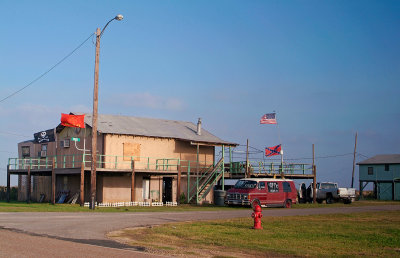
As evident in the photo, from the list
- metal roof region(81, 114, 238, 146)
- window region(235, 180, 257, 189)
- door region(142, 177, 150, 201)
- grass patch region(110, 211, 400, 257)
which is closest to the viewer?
grass patch region(110, 211, 400, 257)

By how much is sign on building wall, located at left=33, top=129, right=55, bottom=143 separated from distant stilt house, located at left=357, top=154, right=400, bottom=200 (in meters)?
45.0

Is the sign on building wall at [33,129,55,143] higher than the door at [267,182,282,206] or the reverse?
higher

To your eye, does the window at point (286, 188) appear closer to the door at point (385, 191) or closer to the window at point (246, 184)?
the window at point (246, 184)

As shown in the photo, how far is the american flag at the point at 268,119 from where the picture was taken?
151 feet

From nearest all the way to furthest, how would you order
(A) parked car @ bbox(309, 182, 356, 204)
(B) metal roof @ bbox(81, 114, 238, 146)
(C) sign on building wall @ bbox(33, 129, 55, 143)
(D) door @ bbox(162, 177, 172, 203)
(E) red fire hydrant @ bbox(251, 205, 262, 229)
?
1. (E) red fire hydrant @ bbox(251, 205, 262, 229)
2. (B) metal roof @ bbox(81, 114, 238, 146)
3. (D) door @ bbox(162, 177, 172, 203)
4. (C) sign on building wall @ bbox(33, 129, 55, 143)
5. (A) parked car @ bbox(309, 182, 356, 204)

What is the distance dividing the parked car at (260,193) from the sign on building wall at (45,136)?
1843cm

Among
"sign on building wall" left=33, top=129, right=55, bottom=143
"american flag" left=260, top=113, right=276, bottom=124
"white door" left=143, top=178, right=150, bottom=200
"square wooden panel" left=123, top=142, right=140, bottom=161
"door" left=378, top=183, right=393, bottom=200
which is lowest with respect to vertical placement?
"door" left=378, top=183, right=393, bottom=200

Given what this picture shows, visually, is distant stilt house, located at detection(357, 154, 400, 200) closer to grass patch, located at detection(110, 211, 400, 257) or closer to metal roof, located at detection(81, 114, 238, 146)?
metal roof, located at detection(81, 114, 238, 146)

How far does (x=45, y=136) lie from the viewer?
46.1 m

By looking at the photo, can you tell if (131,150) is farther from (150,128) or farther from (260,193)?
(260,193)

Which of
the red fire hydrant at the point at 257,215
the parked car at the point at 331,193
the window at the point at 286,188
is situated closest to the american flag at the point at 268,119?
the parked car at the point at 331,193

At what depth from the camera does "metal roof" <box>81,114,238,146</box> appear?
133 feet

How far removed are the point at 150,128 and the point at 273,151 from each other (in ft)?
38.5

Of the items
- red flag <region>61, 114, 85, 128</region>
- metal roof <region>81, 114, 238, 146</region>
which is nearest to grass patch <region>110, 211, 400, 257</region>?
red flag <region>61, 114, 85, 128</region>
